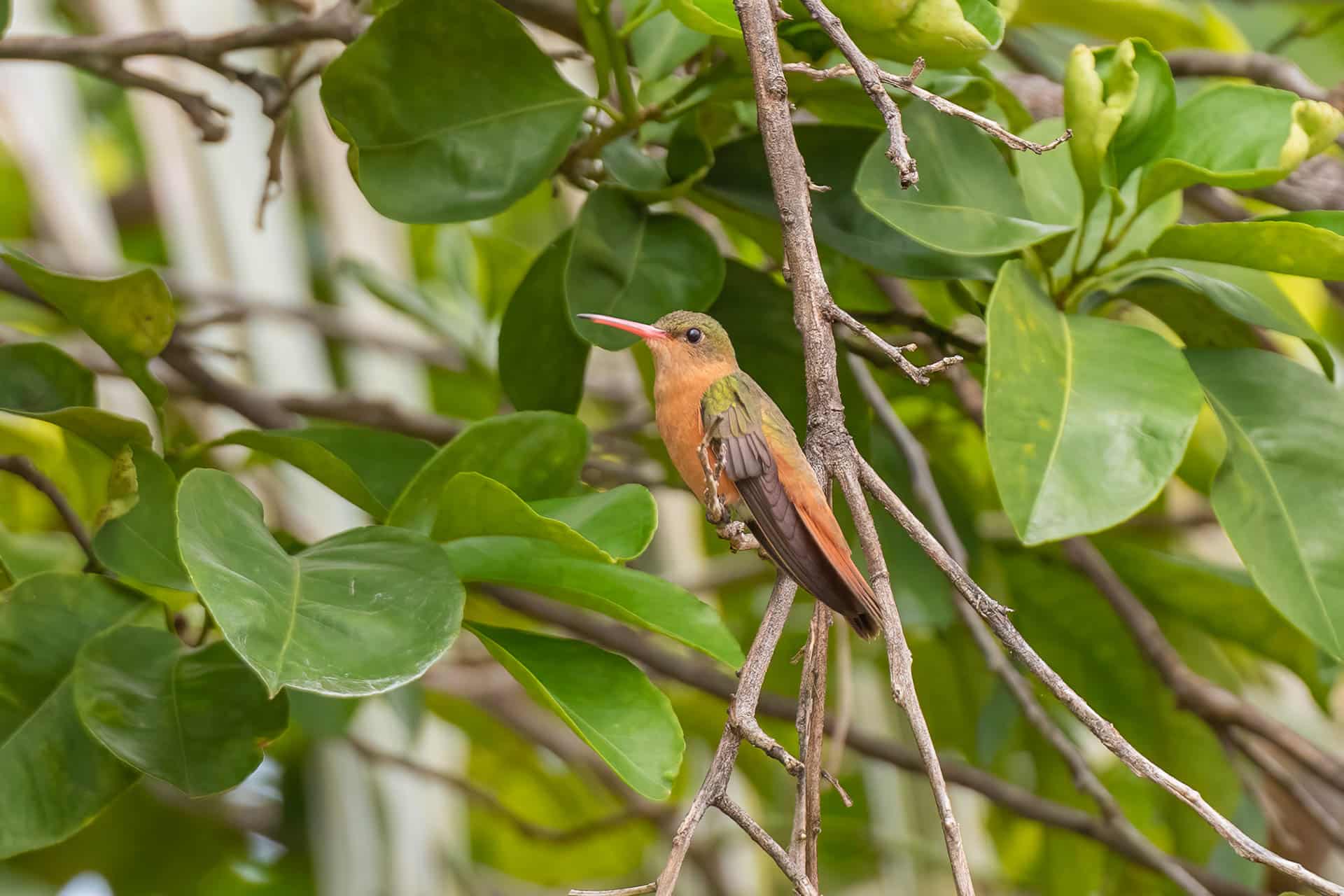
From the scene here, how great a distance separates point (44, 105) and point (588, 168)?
168 cm

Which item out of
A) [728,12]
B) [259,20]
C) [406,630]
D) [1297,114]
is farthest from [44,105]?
[1297,114]

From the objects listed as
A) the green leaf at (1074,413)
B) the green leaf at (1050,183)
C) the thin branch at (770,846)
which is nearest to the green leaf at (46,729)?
the thin branch at (770,846)

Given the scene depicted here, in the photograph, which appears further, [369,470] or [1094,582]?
[1094,582]

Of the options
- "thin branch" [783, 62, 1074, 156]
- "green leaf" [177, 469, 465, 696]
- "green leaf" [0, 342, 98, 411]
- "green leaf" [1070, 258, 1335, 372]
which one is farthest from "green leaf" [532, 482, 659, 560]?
"green leaf" [1070, 258, 1335, 372]

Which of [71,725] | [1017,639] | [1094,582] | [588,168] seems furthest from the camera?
[1094,582]

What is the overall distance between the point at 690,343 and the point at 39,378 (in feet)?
2.32

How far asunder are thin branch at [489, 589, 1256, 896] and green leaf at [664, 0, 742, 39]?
2.53 feet

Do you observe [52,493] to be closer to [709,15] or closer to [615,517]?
[615,517]

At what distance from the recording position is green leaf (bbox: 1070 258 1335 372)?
1376 millimetres

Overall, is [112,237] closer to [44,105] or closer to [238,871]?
[44,105]

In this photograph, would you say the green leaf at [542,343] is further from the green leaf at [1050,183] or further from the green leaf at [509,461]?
the green leaf at [1050,183]

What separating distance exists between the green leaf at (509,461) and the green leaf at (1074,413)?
0.41 meters

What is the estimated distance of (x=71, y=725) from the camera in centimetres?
118

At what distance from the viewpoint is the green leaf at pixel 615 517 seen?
1.14m
